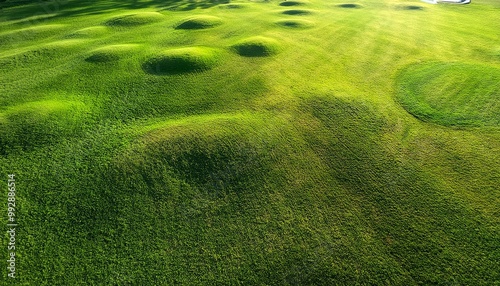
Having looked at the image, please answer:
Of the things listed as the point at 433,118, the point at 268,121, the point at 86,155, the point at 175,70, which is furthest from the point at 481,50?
the point at 86,155

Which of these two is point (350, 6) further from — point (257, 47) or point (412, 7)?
point (257, 47)

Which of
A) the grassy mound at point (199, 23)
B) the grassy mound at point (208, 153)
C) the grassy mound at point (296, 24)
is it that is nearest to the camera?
the grassy mound at point (208, 153)

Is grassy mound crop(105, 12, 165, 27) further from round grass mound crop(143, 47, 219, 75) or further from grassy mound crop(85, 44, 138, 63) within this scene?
round grass mound crop(143, 47, 219, 75)

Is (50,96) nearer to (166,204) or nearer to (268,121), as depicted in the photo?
(166,204)

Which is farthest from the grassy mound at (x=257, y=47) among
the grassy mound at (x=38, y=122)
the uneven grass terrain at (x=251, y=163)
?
the grassy mound at (x=38, y=122)

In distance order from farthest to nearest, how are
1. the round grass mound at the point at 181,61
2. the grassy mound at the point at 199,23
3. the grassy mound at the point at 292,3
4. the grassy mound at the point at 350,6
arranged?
the grassy mound at the point at 292,3
the grassy mound at the point at 350,6
the grassy mound at the point at 199,23
the round grass mound at the point at 181,61

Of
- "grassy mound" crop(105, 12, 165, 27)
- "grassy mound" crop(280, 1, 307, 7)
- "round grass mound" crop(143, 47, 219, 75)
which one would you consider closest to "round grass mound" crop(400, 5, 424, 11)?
"grassy mound" crop(280, 1, 307, 7)

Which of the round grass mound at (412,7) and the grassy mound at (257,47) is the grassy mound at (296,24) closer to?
the grassy mound at (257,47)
